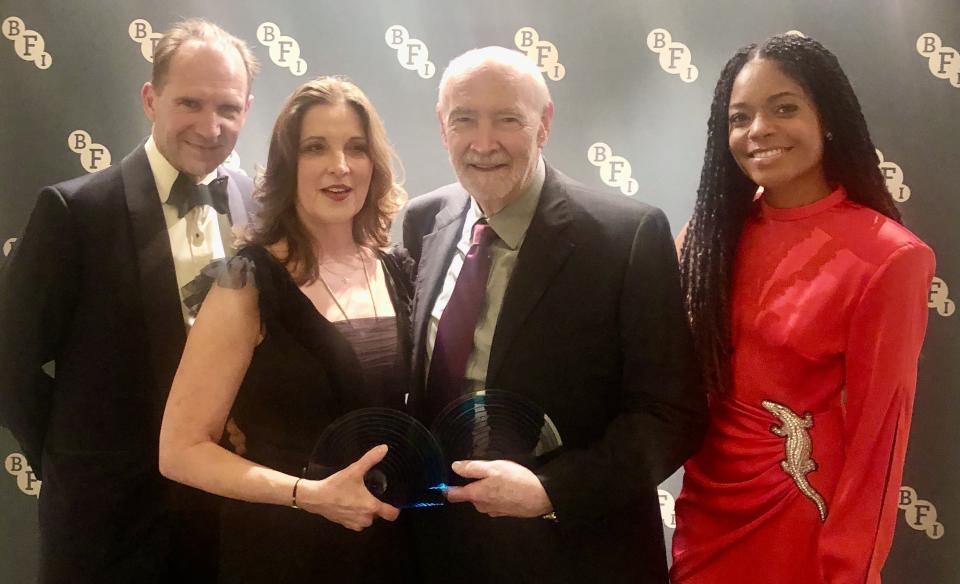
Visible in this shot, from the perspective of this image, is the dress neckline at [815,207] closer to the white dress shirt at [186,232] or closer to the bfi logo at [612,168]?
the bfi logo at [612,168]

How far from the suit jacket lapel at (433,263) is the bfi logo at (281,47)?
78cm

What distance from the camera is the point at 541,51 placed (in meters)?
2.22

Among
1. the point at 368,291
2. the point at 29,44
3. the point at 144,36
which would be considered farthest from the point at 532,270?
the point at 29,44

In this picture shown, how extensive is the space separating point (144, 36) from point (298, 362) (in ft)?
4.42

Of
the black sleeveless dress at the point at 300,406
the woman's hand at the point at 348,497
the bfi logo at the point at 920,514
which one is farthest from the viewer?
the bfi logo at the point at 920,514

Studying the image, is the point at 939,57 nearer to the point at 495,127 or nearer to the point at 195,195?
the point at 495,127

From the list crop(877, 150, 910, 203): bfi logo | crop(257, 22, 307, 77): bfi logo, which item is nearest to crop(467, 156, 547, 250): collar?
crop(257, 22, 307, 77): bfi logo

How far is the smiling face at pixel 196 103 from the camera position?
185cm

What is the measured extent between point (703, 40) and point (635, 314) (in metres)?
1.08

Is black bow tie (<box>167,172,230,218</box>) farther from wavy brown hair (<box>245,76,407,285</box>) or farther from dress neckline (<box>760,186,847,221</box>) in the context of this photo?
dress neckline (<box>760,186,847,221</box>)

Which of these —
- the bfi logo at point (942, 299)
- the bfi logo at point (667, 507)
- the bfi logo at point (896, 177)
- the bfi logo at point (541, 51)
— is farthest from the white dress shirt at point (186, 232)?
the bfi logo at point (942, 299)

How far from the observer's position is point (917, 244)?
4.75 feet

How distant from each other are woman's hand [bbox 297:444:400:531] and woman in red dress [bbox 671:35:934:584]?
75 centimetres

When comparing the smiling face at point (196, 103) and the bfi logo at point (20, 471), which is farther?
the bfi logo at point (20, 471)
